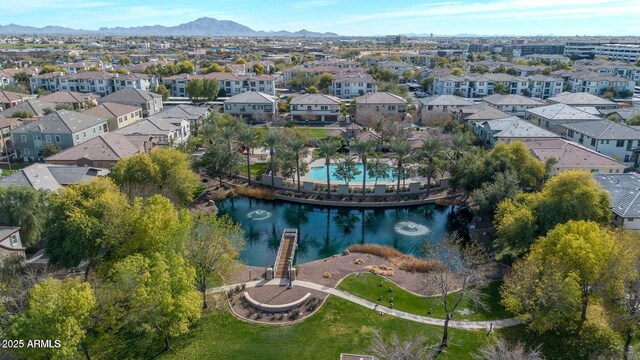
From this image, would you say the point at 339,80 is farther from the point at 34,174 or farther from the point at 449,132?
the point at 34,174

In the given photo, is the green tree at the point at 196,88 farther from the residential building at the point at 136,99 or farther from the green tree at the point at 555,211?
the green tree at the point at 555,211

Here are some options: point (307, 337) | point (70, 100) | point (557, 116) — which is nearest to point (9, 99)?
point (70, 100)

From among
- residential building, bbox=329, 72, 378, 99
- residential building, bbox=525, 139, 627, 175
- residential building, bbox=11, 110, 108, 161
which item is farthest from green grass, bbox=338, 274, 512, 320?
residential building, bbox=329, 72, 378, 99

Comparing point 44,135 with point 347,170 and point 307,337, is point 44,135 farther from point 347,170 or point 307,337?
point 307,337

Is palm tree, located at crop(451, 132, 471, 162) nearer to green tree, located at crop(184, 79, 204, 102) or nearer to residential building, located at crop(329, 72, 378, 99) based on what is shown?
residential building, located at crop(329, 72, 378, 99)

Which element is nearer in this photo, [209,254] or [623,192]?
[209,254]

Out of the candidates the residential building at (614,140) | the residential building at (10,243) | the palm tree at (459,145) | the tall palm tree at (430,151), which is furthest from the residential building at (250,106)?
the residential building at (10,243)
